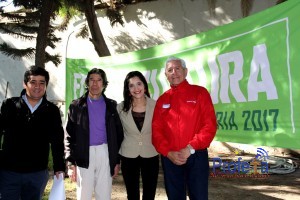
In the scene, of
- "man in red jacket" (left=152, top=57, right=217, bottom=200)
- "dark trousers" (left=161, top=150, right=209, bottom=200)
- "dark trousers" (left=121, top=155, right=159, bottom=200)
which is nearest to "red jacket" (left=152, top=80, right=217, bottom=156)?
"man in red jacket" (left=152, top=57, right=217, bottom=200)

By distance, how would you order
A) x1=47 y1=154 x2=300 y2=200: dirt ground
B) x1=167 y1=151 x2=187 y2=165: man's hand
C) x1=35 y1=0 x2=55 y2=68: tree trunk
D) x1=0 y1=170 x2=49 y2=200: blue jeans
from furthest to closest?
x1=35 y1=0 x2=55 y2=68: tree trunk → x1=47 y1=154 x2=300 y2=200: dirt ground → x1=167 y1=151 x2=187 y2=165: man's hand → x1=0 y1=170 x2=49 y2=200: blue jeans

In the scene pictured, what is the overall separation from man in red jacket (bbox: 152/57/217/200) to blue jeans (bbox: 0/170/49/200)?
3.82 ft

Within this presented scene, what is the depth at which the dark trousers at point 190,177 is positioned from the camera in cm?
298

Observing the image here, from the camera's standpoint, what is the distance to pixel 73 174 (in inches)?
127

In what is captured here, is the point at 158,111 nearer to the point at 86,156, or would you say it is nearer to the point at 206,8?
the point at 86,156

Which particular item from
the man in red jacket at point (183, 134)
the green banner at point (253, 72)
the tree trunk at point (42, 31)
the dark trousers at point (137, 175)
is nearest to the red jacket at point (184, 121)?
the man in red jacket at point (183, 134)

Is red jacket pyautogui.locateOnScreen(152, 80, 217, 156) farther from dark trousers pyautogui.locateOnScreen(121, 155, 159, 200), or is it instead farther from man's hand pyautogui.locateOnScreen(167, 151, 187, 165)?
dark trousers pyautogui.locateOnScreen(121, 155, 159, 200)

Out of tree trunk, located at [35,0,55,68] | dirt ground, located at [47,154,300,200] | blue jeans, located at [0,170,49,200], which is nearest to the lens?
blue jeans, located at [0,170,49,200]

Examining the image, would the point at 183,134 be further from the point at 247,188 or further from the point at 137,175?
the point at 247,188

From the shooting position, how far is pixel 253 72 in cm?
396

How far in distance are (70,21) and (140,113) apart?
29.0 ft

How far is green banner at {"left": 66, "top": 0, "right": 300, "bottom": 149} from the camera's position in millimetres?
3467

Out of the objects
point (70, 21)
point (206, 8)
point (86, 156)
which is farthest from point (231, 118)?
point (70, 21)

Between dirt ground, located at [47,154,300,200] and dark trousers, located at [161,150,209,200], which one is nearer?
dark trousers, located at [161,150,209,200]
